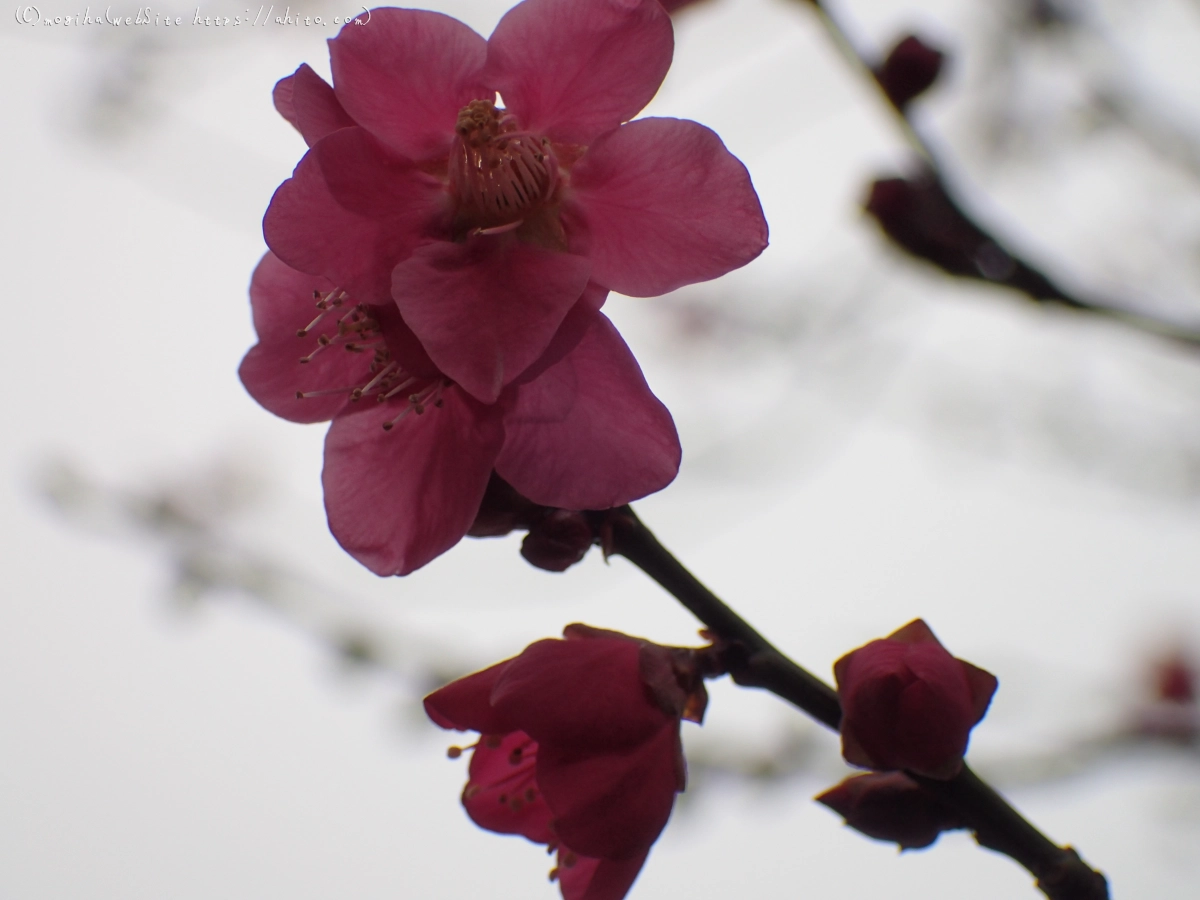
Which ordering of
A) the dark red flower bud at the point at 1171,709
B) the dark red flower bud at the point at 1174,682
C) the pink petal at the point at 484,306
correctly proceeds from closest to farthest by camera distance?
the pink petal at the point at 484,306
the dark red flower bud at the point at 1171,709
the dark red flower bud at the point at 1174,682

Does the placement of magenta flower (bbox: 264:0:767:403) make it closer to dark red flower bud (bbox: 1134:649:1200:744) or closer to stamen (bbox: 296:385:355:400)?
stamen (bbox: 296:385:355:400)

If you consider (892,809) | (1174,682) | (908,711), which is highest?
(908,711)

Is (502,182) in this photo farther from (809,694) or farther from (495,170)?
(809,694)

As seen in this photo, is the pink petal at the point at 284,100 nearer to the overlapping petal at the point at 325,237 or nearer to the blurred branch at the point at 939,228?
the overlapping petal at the point at 325,237

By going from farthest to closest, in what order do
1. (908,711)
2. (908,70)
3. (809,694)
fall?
(908,70) → (809,694) → (908,711)

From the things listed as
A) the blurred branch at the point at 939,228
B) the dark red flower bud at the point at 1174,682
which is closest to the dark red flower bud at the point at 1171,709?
the dark red flower bud at the point at 1174,682

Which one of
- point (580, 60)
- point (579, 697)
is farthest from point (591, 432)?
point (580, 60)

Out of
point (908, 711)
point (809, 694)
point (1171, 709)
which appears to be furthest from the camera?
point (1171, 709)
